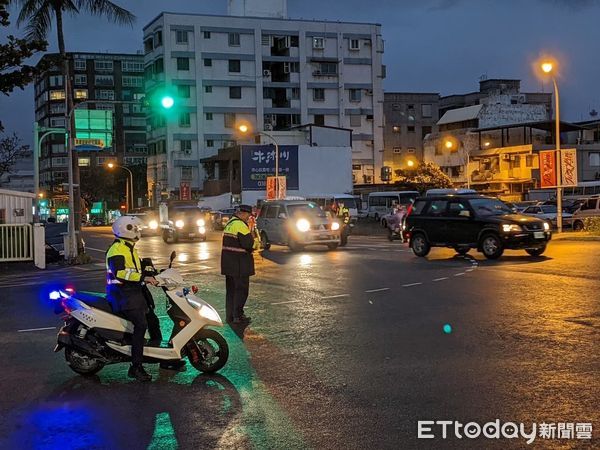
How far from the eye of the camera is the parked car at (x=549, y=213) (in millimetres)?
33125

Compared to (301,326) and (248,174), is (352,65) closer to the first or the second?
(248,174)

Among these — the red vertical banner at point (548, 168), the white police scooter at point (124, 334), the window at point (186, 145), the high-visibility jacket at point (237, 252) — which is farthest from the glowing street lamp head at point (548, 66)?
the window at point (186, 145)

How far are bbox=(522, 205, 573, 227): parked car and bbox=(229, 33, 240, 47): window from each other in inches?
1819

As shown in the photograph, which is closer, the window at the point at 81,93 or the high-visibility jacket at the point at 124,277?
the high-visibility jacket at the point at 124,277

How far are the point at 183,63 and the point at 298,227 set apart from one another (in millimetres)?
52135

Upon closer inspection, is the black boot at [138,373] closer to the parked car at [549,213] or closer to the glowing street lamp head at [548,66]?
the glowing street lamp head at [548,66]

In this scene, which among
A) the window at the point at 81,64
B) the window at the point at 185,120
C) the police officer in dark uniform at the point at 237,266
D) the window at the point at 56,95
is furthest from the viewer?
the window at the point at 56,95

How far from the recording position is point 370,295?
1289 cm

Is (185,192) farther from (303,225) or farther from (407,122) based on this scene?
(303,225)

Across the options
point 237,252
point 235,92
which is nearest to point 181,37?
point 235,92

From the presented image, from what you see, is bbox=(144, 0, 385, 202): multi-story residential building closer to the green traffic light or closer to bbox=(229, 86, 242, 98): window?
bbox=(229, 86, 242, 98): window

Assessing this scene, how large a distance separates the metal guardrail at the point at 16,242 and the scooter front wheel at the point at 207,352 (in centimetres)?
1643

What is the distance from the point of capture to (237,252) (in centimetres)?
1052

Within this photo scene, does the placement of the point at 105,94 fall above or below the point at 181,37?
above
